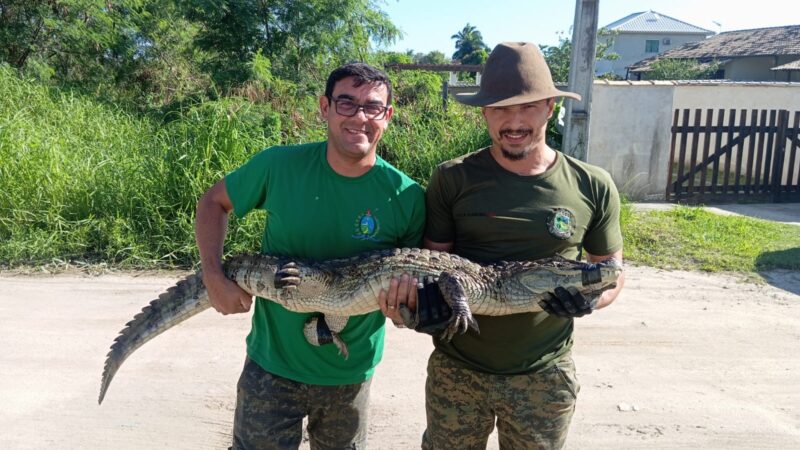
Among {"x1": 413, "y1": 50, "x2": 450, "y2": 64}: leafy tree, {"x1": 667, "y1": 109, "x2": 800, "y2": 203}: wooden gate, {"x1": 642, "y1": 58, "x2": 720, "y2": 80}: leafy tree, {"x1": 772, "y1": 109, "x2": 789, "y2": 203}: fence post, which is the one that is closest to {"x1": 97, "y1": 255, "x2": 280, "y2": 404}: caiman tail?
{"x1": 667, "y1": 109, "x2": 800, "y2": 203}: wooden gate

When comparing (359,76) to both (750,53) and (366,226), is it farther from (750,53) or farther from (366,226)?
(750,53)

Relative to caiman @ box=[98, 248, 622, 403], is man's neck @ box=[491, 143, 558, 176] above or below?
above

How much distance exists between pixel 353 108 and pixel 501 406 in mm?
1295

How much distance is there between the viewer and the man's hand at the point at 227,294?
2.61 m

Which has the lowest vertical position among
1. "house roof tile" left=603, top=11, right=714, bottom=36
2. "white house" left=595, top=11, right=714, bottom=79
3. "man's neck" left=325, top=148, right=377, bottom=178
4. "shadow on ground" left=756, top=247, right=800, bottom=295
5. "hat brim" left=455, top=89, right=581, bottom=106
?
"shadow on ground" left=756, top=247, right=800, bottom=295

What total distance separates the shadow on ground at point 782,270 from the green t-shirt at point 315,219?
17.6 feet

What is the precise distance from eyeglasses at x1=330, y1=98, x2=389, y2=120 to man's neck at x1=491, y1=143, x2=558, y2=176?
1.61 ft

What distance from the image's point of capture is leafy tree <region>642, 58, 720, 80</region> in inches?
1083

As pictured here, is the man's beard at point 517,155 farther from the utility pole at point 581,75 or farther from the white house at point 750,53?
the white house at point 750,53

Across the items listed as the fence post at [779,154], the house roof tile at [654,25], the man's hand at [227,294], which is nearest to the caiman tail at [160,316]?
the man's hand at [227,294]

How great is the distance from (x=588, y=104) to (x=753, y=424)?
557 centimetres

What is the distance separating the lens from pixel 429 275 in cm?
249

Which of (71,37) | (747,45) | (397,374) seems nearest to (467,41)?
(747,45)

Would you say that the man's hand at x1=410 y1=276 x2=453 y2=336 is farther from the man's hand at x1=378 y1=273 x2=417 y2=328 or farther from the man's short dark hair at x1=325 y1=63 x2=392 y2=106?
the man's short dark hair at x1=325 y1=63 x2=392 y2=106
